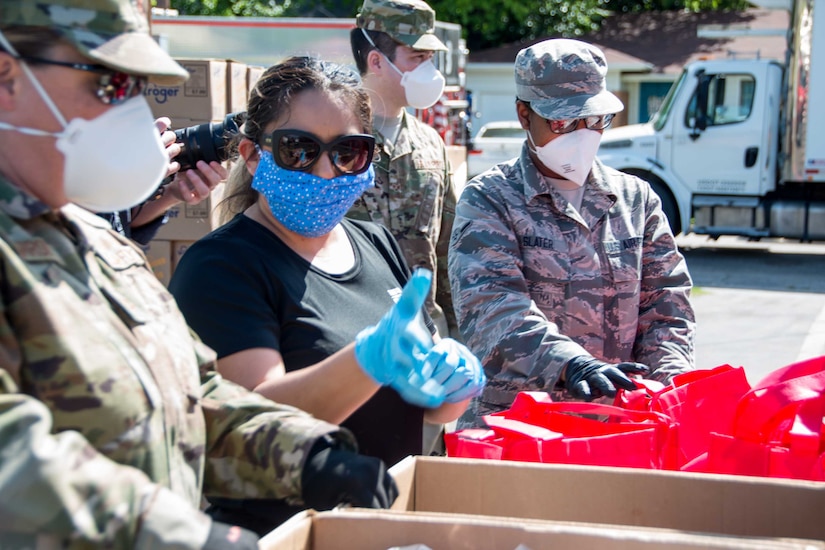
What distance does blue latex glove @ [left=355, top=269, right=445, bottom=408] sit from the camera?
5.10 feet

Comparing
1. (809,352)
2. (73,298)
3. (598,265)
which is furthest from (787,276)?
(73,298)

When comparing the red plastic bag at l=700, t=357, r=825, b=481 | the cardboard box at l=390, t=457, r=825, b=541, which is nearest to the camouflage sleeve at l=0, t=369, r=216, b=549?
the cardboard box at l=390, t=457, r=825, b=541

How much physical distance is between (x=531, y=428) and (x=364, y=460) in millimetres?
688

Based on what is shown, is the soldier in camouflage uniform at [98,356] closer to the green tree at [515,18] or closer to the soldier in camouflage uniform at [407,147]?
the soldier in camouflage uniform at [407,147]

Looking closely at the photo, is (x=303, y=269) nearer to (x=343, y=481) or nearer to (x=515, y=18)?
(x=343, y=481)

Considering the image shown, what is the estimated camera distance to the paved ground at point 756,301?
7.79 metres

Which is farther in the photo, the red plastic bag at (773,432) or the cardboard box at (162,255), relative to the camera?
the cardboard box at (162,255)

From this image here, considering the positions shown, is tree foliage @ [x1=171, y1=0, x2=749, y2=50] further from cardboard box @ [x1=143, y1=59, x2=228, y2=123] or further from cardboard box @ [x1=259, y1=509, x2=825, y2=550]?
cardboard box @ [x1=259, y1=509, x2=825, y2=550]

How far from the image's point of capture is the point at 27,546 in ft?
3.84

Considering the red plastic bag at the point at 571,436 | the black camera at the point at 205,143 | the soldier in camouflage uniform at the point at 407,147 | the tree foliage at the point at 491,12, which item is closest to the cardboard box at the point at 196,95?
the soldier in camouflage uniform at the point at 407,147

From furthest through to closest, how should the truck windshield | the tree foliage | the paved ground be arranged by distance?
the tree foliage → the truck windshield → the paved ground

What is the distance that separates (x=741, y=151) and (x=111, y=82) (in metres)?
12.1

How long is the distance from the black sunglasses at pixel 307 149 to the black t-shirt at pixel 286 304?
0.16m

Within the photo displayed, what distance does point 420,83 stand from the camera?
4.36m
